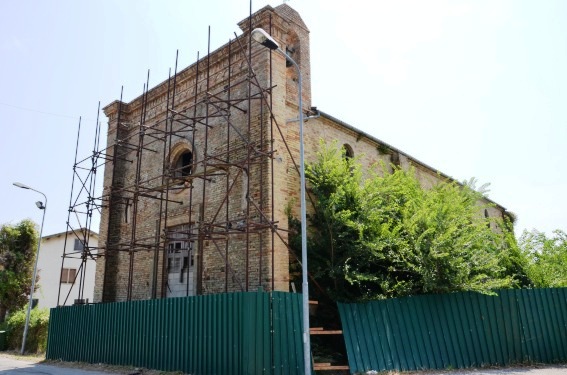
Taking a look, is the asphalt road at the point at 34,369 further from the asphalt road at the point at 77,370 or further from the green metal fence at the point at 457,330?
the green metal fence at the point at 457,330

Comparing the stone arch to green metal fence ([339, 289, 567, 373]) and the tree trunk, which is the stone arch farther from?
the tree trunk

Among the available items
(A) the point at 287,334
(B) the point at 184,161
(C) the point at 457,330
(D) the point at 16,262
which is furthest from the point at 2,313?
(C) the point at 457,330

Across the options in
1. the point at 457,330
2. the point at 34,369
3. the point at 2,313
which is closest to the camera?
the point at 457,330

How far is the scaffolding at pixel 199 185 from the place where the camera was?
11328 mm

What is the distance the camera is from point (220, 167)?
483 inches

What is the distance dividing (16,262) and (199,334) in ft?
55.3

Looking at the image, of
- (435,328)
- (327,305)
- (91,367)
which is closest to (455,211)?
(435,328)

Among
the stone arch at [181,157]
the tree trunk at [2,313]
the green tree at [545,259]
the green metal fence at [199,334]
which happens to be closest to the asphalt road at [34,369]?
the green metal fence at [199,334]

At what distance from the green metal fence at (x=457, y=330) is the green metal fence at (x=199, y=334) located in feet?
5.67

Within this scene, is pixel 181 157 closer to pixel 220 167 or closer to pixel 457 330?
pixel 220 167

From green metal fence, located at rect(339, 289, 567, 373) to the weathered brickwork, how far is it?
245 centimetres

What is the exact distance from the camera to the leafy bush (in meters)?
17.9

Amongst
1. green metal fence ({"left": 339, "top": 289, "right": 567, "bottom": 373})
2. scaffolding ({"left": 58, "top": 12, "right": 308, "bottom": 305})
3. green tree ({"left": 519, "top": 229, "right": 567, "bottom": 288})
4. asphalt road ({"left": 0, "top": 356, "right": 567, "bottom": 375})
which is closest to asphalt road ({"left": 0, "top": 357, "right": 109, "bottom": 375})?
asphalt road ({"left": 0, "top": 356, "right": 567, "bottom": 375})

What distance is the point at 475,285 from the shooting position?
11.0 meters
